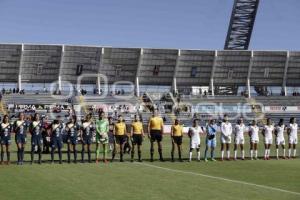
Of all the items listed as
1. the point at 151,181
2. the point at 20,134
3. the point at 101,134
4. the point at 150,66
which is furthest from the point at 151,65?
the point at 151,181

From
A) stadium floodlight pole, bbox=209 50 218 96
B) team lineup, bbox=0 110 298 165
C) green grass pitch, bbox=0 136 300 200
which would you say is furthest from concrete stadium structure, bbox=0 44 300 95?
green grass pitch, bbox=0 136 300 200

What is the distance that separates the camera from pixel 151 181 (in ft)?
54.0

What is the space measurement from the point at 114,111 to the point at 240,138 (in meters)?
39.1

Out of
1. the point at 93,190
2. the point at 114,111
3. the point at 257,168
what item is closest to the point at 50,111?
the point at 114,111

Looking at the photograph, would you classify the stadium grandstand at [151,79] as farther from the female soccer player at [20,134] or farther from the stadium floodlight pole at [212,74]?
the female soccer player at [20,134]

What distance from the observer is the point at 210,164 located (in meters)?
22.8

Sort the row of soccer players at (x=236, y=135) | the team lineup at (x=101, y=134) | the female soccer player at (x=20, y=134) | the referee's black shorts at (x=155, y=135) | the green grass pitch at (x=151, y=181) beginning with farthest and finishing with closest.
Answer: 1. the row of soccer players at (x=236, y=135)
2. the referee's black shorts at (x=155, y=135)
3. the team lineup at (x=101, y=134)
4. the female soccer player at (x=20, y=134)
5. the green grass pitch at (x=151, y=181)

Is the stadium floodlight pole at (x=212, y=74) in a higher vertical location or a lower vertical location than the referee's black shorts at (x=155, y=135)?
higher

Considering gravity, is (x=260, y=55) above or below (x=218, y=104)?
above

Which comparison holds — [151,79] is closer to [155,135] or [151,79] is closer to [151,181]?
[155,135]

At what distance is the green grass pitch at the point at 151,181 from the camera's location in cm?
1366

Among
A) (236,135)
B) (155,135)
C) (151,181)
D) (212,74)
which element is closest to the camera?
(151,181)

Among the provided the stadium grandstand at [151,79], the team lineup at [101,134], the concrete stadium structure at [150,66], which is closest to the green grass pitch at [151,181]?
the team lineup at [101,134]

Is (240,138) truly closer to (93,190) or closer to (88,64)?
(93,190)
